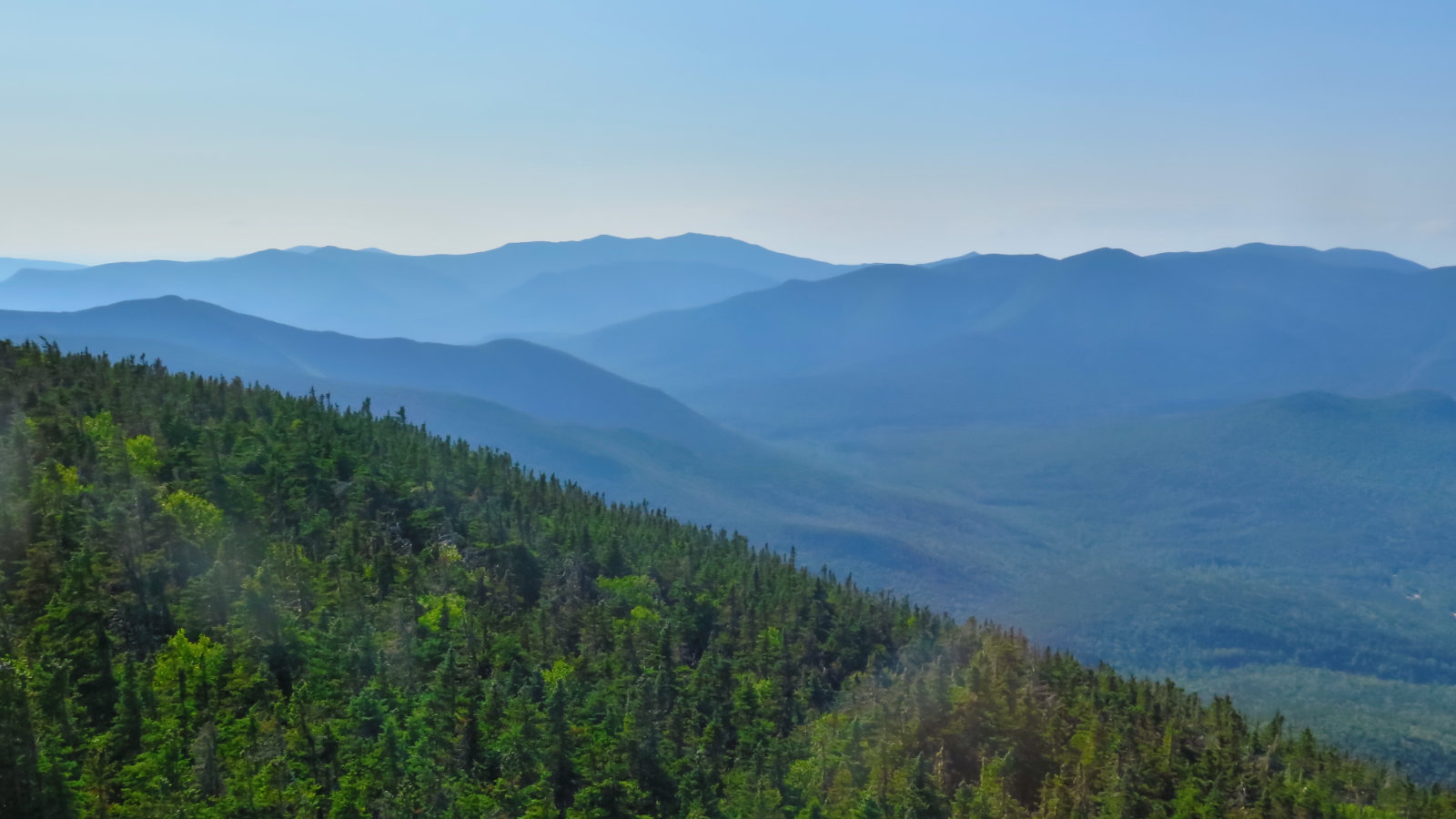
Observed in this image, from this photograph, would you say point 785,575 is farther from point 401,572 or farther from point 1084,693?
point 401,572

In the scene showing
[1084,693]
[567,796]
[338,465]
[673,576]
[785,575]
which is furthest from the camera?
[785,575]

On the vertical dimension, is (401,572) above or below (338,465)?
below

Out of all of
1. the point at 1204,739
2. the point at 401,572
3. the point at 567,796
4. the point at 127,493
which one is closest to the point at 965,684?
the point at 1204,739

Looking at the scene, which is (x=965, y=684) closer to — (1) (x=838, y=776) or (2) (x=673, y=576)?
(1) (x=838, y=776)

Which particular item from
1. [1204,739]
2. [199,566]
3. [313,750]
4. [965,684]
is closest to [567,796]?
[313,750]

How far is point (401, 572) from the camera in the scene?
76.8 metres

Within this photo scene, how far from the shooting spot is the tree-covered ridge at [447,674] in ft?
146

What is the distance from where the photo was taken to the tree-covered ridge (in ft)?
146

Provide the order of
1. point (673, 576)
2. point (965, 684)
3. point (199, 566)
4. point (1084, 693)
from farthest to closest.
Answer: point (673, 576) < point (1084, 693) < point (965, 684) < point (199, 566)

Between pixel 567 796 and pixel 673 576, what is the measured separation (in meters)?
47.5

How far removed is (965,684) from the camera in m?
75.5

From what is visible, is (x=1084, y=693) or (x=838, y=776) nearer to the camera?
(x=838, y=776)

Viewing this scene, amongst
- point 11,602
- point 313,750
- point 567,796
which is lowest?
point 567,796

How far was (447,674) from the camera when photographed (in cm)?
5628
